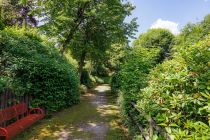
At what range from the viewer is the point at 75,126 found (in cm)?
851

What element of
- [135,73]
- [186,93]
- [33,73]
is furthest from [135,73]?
[186,93]

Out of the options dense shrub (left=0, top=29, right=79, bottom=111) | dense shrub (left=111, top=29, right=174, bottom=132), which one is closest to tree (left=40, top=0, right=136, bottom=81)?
dense shrub (left=0, top=29, right=79, bottom=111)

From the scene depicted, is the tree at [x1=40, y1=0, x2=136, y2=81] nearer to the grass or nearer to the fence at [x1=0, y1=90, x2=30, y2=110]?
Answer: the grass

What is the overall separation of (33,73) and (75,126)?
9.35ft

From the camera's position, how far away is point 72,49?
20188 millimetres

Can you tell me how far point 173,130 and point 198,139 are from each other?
75cm

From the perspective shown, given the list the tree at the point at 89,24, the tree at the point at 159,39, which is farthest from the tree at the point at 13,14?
the tree at the point at 159,39

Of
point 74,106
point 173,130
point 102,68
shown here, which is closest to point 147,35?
point 102,68

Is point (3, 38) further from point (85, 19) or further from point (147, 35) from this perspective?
point (147, 35)

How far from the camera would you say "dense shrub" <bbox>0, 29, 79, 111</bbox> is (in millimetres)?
9000

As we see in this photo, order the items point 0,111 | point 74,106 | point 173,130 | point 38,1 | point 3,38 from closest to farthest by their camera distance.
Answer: point 173,130 < point 0,111 < point 3,38 < point 74,106 < point 38,1

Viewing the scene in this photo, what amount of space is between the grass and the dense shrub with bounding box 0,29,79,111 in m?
0.89

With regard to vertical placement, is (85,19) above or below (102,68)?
above

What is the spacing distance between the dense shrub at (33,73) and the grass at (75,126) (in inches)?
34.9
